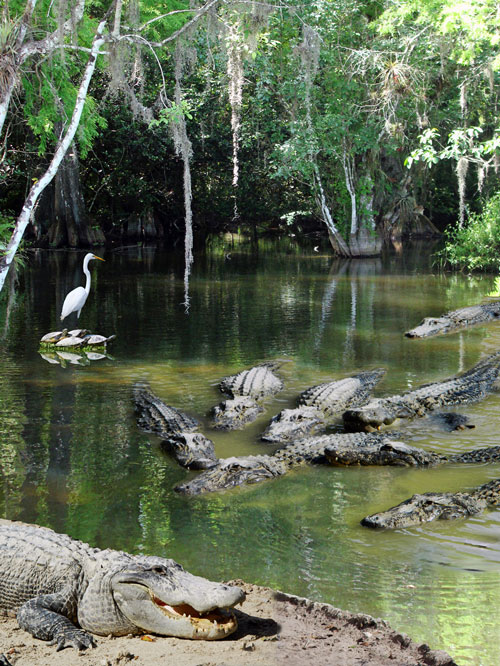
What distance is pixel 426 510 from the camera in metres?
5.58

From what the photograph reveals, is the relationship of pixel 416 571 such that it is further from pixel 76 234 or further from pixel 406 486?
pixel 76 234

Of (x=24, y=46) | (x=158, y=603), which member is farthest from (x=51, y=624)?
(x=24, y=46)

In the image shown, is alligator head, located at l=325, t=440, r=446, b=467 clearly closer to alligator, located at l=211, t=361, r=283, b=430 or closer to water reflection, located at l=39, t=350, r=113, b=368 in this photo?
alligator, located at l=211, t=361, r=283, b=430

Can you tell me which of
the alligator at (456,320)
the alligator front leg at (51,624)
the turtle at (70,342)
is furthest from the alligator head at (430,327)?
the alligator front leg at (51,624)

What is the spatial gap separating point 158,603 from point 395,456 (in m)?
3.61

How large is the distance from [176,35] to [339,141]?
14544 millimetres

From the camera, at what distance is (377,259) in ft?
81.4

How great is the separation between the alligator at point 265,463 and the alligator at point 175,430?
0.26m

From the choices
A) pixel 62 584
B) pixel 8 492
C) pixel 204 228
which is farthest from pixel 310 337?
pixel 204 228

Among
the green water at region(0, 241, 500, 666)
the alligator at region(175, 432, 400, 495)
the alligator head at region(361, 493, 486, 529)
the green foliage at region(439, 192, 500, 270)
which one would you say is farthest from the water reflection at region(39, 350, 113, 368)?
the green foliage at region(439, 192, 500, 270)

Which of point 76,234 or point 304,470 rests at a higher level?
point 76,234

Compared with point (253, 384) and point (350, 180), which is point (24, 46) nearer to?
point (253, 384)

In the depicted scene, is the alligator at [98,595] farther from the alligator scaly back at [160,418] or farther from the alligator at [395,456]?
the alligator scaly back at [160,418]

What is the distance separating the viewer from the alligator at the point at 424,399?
7723 millimetres
